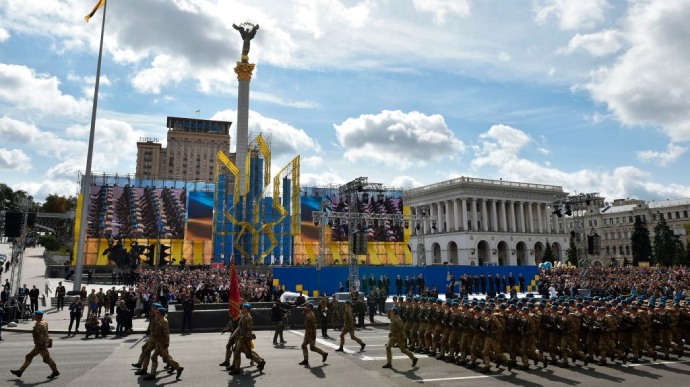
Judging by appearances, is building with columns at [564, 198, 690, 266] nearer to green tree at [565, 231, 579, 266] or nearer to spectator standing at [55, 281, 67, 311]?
green tree at [565, 231, 579, 266]

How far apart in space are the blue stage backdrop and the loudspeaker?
580 inches

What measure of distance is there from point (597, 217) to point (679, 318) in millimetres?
112354

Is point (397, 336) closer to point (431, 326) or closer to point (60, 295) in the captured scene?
point (431, 326)

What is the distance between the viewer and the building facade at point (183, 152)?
140 metres

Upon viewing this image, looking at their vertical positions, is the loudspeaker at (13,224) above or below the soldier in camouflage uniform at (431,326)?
above

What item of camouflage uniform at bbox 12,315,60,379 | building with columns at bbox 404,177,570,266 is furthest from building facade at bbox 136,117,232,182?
camouflage uniform at bbox 12,315,60,379

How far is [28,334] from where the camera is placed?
2006cm

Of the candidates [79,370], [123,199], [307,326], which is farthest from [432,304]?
[123,199]

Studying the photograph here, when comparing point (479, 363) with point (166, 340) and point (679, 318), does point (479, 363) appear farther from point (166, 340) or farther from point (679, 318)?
point (166, 340)

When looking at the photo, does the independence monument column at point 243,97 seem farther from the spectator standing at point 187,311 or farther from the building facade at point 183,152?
the building facade at point 183,152

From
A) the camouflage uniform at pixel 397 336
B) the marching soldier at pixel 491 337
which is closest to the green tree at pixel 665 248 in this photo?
the marching soldier at pixel 491 337

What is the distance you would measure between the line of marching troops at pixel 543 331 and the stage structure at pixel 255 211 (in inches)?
1609

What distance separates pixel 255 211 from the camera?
182ft

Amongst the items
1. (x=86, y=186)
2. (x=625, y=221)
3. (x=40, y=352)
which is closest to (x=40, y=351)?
(x=40, y=352)
